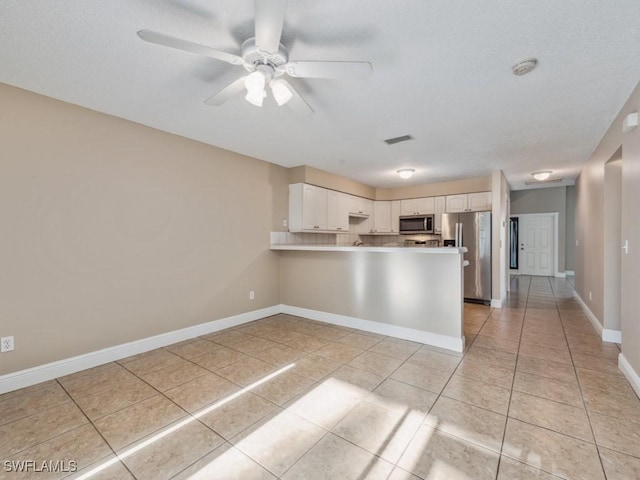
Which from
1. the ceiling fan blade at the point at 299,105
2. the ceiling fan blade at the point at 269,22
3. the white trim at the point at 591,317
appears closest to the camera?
the ceiling fan blade at the point at 269,22

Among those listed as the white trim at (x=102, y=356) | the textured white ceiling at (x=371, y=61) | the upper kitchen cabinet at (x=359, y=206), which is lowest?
the white trim at (x=102, y=356)

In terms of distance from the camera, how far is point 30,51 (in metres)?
1.87

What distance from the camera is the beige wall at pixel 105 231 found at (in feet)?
7.71

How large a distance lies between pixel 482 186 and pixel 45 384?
21.1 ft

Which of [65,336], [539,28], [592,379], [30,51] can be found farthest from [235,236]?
[592,379]

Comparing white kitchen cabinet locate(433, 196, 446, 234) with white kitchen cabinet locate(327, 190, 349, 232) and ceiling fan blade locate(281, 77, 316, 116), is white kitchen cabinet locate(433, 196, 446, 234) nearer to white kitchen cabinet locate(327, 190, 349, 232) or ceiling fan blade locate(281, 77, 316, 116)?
white kitchen cabinet locate(327, 190, 349, 232)

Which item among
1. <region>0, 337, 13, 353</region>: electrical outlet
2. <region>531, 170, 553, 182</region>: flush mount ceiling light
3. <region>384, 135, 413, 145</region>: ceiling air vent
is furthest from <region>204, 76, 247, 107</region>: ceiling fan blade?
<region>531, 170, 553, 182</region>: flush mount ceiling light

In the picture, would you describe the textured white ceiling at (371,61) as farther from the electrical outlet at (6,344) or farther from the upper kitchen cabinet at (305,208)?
the electrical outlet at (6,344)

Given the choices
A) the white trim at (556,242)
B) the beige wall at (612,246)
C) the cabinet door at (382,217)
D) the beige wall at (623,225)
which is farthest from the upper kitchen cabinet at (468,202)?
the white trim at (556,242)

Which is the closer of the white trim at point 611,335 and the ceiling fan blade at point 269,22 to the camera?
the ceiling fan blade at point 269,22

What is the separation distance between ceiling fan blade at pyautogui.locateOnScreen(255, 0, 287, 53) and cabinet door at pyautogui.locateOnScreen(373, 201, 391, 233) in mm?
5183

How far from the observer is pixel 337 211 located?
17.4 ft

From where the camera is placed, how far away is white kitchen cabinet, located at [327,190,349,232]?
511 centimetres

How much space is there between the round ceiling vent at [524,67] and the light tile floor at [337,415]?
2351 millimetres
